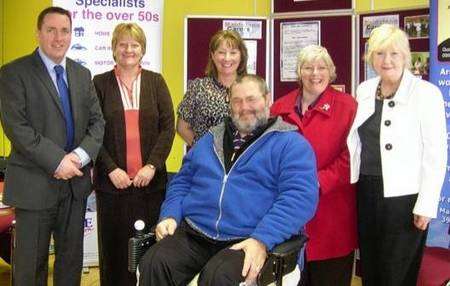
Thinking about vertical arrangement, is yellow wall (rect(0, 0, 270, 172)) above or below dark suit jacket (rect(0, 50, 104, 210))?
above

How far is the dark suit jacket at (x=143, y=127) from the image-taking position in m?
2.78

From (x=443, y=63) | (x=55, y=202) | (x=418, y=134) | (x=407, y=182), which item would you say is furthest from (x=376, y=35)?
(x=55, y=202)

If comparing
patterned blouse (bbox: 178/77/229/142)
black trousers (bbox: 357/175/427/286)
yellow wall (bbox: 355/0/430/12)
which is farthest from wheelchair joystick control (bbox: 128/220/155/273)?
yellow wall (bbox: 355/0/430/12)

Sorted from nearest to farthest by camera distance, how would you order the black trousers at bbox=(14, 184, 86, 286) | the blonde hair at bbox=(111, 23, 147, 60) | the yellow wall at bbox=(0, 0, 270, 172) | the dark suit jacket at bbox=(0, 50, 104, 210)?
the dark suit jacket at bbox=(0, 50, 104, 210), the black trousers at bbox=(14, 184, 86, 286), the blonde hair at bbox=(111, 23, 147, 60), the yellow wall at bbox=(0, 0, 270, 172)

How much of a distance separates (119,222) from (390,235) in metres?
1.37

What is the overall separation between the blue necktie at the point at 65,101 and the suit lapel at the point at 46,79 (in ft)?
0.13

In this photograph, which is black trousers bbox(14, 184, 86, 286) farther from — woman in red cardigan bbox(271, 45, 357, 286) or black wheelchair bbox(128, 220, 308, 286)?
woman in red cardigan bbox(271, 45, 357, 286)

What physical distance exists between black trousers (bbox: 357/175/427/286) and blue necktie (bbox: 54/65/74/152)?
1.39 meters

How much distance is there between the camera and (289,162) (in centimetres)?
221

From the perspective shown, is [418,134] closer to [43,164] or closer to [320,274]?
[320,274]

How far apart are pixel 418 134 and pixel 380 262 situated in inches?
23.1

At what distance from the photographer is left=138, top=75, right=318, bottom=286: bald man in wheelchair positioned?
2.08 meters

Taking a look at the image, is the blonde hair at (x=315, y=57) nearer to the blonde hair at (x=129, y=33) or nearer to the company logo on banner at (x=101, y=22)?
the blonde hair at (x=129, y=33)

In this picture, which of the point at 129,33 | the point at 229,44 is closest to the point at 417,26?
the point at 229,44
